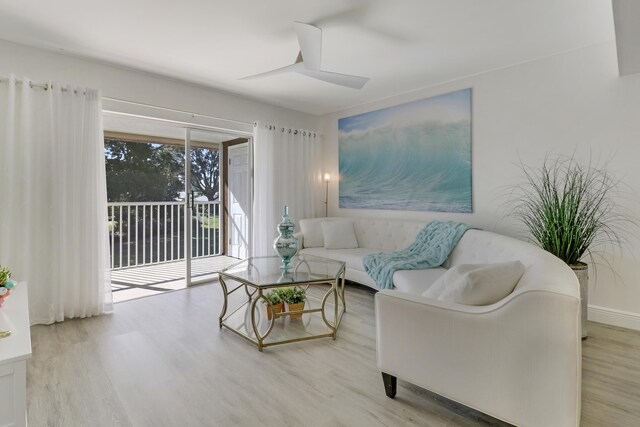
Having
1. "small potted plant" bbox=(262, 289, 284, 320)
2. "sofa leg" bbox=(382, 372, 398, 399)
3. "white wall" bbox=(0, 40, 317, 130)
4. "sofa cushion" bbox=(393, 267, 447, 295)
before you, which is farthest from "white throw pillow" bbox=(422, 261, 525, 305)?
"white wall" bbox=(0, 40, 317, 130)

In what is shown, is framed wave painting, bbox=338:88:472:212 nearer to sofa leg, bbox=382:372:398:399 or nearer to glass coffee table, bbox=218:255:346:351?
glass coffee table, bbox=218:255:346:351

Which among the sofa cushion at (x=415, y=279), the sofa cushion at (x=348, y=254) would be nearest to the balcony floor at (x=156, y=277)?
the sofa cushion at (x=348, y=254)

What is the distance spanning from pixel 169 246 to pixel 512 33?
537cm

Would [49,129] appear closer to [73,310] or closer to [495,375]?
[73,310]

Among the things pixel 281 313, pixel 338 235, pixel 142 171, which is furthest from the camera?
pixel 142 171

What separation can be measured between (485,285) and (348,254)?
2.45 metres

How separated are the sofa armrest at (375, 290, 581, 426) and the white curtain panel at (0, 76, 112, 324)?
9.37 feet

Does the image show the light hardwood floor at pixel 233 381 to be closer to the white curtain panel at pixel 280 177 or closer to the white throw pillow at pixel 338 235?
the white throw pillow at pixel 338 235

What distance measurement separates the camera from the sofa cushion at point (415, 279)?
2686 mm

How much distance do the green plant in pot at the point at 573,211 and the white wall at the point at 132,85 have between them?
11.0 ft

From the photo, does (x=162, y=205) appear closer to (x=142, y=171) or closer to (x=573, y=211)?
(x=142, y=171)

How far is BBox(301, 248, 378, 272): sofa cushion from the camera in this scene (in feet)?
12.5

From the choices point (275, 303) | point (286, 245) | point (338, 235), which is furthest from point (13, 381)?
point (338, 235)

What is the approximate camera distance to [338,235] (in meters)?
4.41
